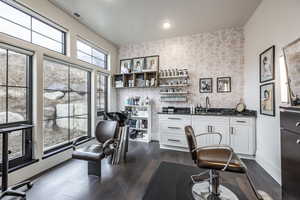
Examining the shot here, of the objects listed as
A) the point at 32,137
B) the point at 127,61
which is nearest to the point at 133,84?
the point at 127,61

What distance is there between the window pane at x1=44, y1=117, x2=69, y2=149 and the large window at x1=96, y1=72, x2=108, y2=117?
1.03 meters

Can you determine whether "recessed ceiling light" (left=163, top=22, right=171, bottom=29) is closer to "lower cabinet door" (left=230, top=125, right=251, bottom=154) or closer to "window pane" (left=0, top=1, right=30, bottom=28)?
"window pane" (left=0, top=1, right=30, bottom=28)

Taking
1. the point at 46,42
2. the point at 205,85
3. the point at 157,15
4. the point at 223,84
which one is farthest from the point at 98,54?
the point at 223,84

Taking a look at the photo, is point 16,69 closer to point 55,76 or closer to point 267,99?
point 55,76

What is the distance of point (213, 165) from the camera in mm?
1480

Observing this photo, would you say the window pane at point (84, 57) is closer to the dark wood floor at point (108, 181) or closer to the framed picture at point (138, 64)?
the framed picture at point (138, 64)

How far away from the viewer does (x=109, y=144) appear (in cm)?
234

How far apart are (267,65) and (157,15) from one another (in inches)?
94.2

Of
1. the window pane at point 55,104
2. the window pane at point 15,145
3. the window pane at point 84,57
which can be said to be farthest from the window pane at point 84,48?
the window pane at point 15,145

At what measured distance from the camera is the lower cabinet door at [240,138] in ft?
9.55

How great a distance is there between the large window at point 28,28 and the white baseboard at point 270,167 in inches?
179

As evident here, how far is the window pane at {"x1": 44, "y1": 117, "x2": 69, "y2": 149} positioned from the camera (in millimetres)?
2589

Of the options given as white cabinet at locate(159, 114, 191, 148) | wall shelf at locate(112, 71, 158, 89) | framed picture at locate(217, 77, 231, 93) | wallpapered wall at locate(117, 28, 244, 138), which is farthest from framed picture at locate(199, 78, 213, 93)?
wall shelf at locate(112, 71, 158, 89)

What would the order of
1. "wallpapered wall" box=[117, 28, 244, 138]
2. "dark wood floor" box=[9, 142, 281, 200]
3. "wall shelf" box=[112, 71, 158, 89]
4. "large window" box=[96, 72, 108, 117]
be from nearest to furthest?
1. "dark wood floor" box=[9, 142, 281, 200]
2. "wallpapered wall" box=[117, 28, 244, 138]
3. "large window" box=[96, 72, 108, 117]
4. "wall shelf" box=[112, 71, 158, 89]
